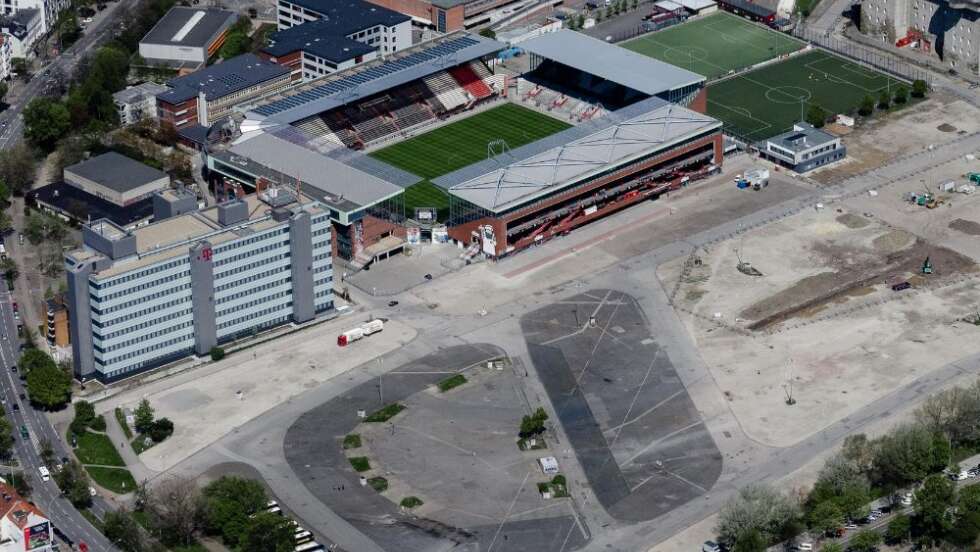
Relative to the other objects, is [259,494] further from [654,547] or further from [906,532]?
[906,532]

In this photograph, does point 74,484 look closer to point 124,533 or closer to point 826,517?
point 124,533

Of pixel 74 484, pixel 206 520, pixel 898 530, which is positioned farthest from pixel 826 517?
pixel 74 484

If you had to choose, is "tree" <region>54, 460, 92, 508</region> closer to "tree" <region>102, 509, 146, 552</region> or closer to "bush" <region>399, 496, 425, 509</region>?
"tree" <region>102, 509, 146, 552</region>

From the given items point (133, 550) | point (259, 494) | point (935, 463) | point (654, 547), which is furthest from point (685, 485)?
point (133, 550)

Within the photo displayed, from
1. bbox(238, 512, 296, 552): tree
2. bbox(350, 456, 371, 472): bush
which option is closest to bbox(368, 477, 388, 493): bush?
bbox(350, 456, 371, 472): bush

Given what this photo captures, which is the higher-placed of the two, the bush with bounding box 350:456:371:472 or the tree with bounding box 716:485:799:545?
the tree with bounding box 716:485:799:545

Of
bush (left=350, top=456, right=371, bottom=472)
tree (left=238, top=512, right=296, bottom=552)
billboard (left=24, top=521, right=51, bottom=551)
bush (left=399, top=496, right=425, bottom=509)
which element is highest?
tree (left=238, top=512, right=296, bottom=552)

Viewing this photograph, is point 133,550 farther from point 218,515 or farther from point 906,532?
point 906,532
